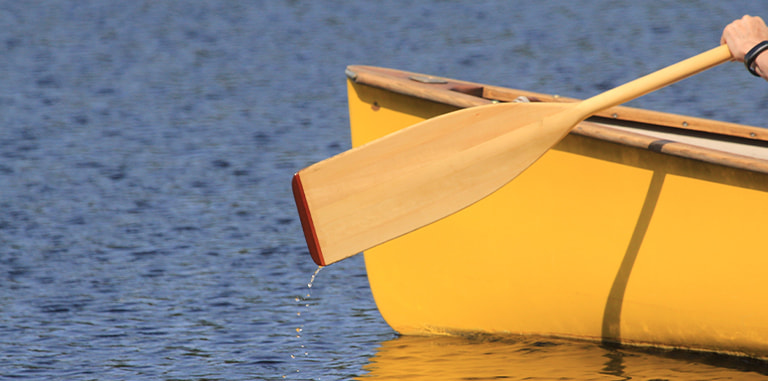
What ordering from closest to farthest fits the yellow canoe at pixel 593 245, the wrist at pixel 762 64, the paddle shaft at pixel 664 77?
the wrist at pixel 762 64, the paddle shaft at pixel 664 77, the yellow canoe at pixel 593 245

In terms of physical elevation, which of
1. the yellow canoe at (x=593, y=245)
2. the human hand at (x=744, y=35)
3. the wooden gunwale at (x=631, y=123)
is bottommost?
the yellow canoe at (x=593, y=245)

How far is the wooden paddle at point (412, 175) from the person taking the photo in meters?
5.21

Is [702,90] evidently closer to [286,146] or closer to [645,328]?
[286,146]

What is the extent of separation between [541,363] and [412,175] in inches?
43.2

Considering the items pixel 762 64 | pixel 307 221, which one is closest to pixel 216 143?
pixel 307 221

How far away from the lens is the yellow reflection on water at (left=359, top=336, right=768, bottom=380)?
5.33 metres

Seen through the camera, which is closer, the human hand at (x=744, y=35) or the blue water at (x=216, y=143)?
the human hand at (x=744, y=35)

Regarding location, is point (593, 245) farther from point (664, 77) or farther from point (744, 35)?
point (744, 35)

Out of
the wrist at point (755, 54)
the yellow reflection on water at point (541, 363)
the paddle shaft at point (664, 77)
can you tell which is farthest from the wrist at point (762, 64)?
the yellow reflection on water at point (541, 363)

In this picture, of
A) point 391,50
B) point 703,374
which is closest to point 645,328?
point 703,374

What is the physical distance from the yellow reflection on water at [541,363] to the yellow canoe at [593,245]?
7cm

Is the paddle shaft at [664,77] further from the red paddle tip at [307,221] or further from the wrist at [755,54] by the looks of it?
the red paddle tip at [307,221]

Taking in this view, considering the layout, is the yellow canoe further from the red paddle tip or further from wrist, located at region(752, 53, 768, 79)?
the red paddle tip

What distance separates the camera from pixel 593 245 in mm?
5453
